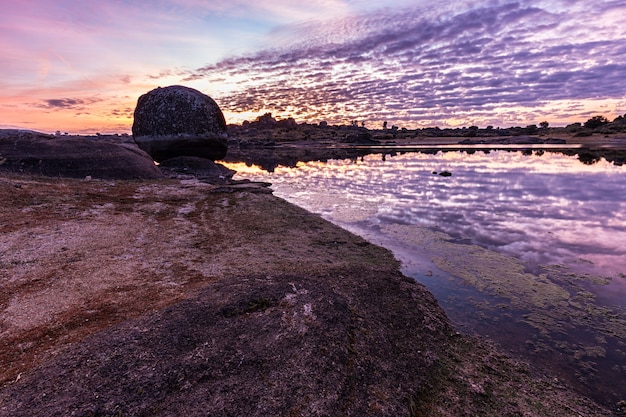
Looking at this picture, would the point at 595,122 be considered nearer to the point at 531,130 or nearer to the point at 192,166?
the point at 531,130

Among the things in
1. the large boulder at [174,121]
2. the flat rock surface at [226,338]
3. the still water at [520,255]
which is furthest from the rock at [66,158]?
the flat rock surface at [226,338]

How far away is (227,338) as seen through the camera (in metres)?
4.24

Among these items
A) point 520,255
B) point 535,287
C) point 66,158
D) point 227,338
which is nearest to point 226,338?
point 227,338

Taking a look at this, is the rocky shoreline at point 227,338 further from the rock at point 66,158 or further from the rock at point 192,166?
the rock at point 192,166

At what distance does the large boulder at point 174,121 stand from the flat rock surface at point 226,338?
56.2 feet

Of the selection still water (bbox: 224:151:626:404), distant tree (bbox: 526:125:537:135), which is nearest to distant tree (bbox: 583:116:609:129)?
distant tree (bbox: 526:125:537:135)

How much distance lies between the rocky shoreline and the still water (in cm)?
83

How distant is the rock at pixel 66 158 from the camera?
15.1 m

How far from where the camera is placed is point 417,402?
388cm

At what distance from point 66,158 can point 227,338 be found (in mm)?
16151

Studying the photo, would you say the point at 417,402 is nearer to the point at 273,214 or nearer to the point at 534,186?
the point at 273,214

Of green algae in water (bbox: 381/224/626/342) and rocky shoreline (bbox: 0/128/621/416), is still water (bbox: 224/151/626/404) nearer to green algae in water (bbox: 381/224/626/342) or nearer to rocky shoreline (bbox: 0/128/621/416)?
green algae in water (bbox: 381/224/626/342)

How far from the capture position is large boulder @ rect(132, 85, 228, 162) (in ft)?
79.3

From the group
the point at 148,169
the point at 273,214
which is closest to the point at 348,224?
the point at 273,214
